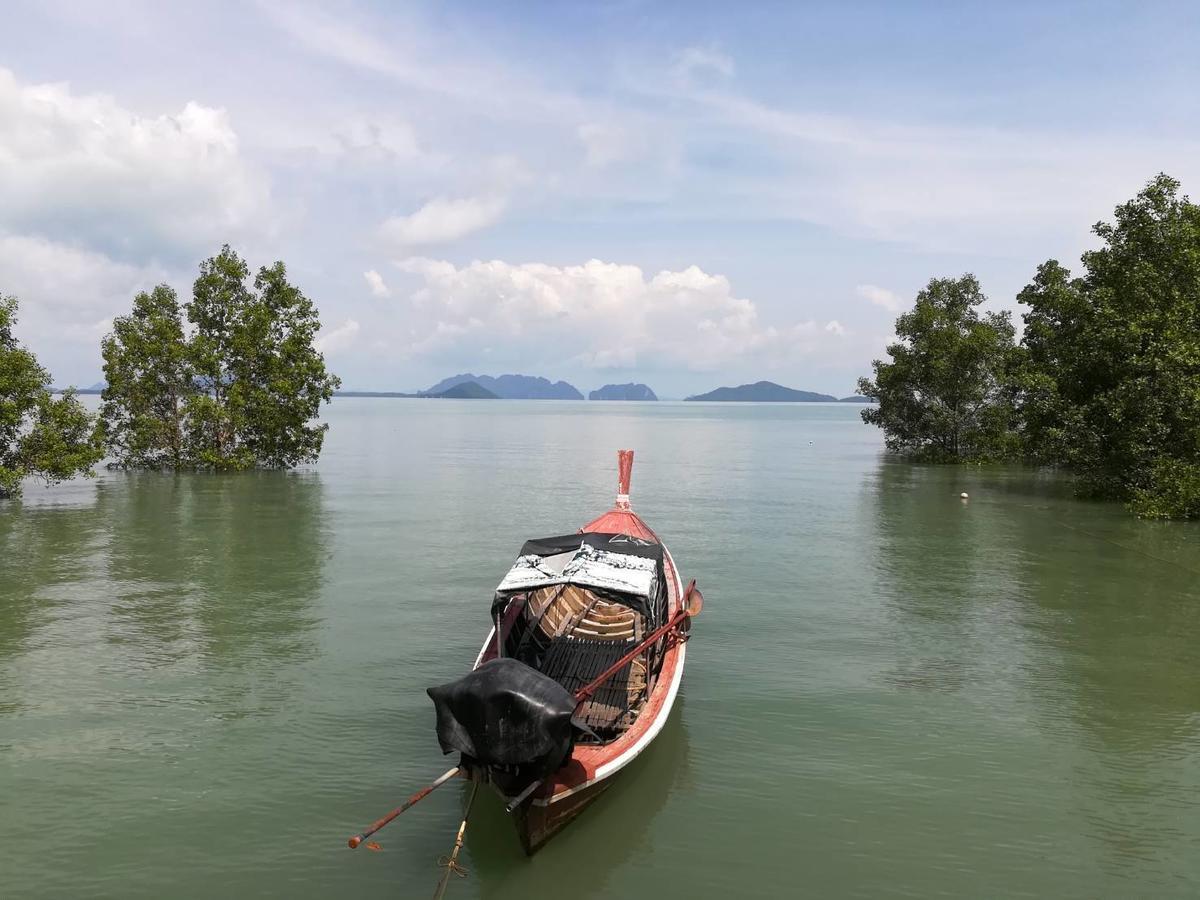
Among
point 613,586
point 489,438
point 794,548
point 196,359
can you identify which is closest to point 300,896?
point 613,586

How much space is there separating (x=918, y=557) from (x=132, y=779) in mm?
24373

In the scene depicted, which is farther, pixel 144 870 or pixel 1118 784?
pixel 1118 784

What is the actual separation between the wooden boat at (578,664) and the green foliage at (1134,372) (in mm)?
27782

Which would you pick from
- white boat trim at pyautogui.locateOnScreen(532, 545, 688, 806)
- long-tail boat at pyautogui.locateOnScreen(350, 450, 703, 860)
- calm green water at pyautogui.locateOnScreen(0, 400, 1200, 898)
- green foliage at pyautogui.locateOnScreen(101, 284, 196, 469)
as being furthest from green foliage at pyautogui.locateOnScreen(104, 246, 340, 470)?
white boat trim at pyautogui.locateOnScreen(532, 545, 688, 806)

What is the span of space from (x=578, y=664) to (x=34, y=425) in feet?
115

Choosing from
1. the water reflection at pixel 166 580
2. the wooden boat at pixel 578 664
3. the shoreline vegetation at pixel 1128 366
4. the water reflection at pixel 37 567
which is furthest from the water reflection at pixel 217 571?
the shoreline vegetation at pixel 1128 366

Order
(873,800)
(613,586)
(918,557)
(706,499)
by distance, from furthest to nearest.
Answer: (706,499), (918,557), (613,586), (873,800)

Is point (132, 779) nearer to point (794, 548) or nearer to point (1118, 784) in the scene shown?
point (1118, 784)

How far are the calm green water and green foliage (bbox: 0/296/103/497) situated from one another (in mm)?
6676

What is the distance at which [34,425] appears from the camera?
38500mm

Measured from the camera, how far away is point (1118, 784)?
40.2ft

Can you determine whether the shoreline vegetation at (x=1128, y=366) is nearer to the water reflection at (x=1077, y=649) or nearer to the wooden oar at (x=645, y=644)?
the water reflection at (x=1077, y=649)

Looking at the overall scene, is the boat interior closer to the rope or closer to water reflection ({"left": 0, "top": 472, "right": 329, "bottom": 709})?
the rope

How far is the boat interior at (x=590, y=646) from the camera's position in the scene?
12914mm
